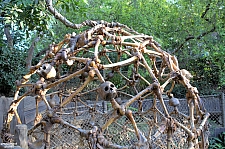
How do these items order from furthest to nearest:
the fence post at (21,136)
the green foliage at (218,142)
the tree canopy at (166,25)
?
the tree canopy at (166,25) → the green foliage at (218,142) → the fence post at (21,136)

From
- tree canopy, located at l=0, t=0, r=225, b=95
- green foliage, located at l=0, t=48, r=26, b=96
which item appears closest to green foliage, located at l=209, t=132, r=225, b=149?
tree canopy, located at l=0, t=0, r=225, b=95


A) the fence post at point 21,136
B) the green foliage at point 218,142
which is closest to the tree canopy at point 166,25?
the green foliage at point 218,142

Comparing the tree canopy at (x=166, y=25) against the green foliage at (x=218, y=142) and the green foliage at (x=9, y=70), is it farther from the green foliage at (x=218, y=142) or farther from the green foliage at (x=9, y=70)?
the green foliage at (x=218, y=142)

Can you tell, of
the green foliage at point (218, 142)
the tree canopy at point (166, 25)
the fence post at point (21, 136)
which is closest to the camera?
the fence post at point (21, 136)

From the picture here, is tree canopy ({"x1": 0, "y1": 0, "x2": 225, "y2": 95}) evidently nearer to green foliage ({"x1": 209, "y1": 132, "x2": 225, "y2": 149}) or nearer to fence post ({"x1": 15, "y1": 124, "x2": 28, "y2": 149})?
green foliage ({"x1": 209, "y1": 132, "x2": 225, "y2": 149})

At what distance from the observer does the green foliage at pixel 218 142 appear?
3957 mm

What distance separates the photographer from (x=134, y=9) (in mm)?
4609

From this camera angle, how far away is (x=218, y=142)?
13.5 feet

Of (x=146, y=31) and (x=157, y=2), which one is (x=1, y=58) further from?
(x=157, y=2)

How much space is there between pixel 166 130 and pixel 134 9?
359 cm

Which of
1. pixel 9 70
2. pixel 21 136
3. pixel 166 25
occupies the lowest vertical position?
pixel 21 136

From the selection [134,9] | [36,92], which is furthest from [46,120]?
[134,9]

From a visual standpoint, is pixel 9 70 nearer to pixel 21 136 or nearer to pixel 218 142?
pixel 21 136

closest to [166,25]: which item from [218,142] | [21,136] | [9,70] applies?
[218,142]
